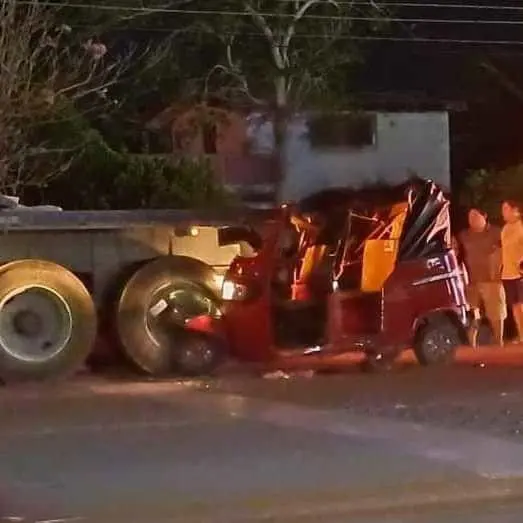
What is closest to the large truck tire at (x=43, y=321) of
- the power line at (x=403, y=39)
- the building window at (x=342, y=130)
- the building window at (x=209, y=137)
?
the power line at (x=403, y=39)

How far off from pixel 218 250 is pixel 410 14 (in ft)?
61.8

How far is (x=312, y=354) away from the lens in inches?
616

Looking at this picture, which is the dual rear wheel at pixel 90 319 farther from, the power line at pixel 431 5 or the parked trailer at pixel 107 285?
the power line at pixel 431 5

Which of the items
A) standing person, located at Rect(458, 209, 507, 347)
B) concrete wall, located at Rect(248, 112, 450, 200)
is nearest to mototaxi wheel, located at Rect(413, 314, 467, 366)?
standing person, located at Rect(458, 209, 507, 347)

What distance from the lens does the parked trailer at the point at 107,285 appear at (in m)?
15.6

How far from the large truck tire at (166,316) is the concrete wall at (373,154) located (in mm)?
15256

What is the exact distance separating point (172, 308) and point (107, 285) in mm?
796

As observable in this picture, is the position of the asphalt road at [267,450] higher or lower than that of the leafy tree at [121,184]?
lower

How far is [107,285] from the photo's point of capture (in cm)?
1634

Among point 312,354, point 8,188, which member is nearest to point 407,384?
point 312,354

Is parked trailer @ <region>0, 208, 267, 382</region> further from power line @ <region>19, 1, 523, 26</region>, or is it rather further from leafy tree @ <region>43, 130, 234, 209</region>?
leafy tree @ <region>43, 130, 234, 209</region>

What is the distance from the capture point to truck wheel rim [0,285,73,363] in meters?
15.6

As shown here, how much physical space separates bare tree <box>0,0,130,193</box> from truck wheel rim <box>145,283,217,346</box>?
319 inches

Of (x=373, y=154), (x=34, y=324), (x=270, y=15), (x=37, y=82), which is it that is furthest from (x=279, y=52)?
(x=34, y=324)
